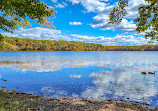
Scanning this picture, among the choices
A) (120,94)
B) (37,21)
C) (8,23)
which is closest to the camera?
(37,21)

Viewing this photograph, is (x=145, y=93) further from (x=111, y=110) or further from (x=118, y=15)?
(x=118, y=15)

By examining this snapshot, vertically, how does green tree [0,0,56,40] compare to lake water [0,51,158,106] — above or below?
above

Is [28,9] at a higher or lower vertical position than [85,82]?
higher

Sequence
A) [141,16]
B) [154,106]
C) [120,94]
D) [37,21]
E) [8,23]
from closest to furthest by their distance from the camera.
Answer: [141,16]
[154,106]
[37,21]
[120,94]
[8,23]

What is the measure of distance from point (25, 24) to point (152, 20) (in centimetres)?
1468

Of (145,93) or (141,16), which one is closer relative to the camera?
(141,16)

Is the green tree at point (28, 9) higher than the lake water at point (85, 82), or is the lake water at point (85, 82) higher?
the green tree at point (28, 9)

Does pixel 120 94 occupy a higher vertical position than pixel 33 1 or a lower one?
lower

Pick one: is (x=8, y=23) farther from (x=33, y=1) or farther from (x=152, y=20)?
(x=152, y=20)

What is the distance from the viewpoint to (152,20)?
32.2 ft

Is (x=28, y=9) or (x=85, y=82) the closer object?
(x=28, y=9)

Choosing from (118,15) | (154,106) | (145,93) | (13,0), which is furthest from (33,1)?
(145,93)

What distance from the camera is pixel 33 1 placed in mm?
11586

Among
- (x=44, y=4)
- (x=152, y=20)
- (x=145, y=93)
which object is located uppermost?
(x=44, y=4)
